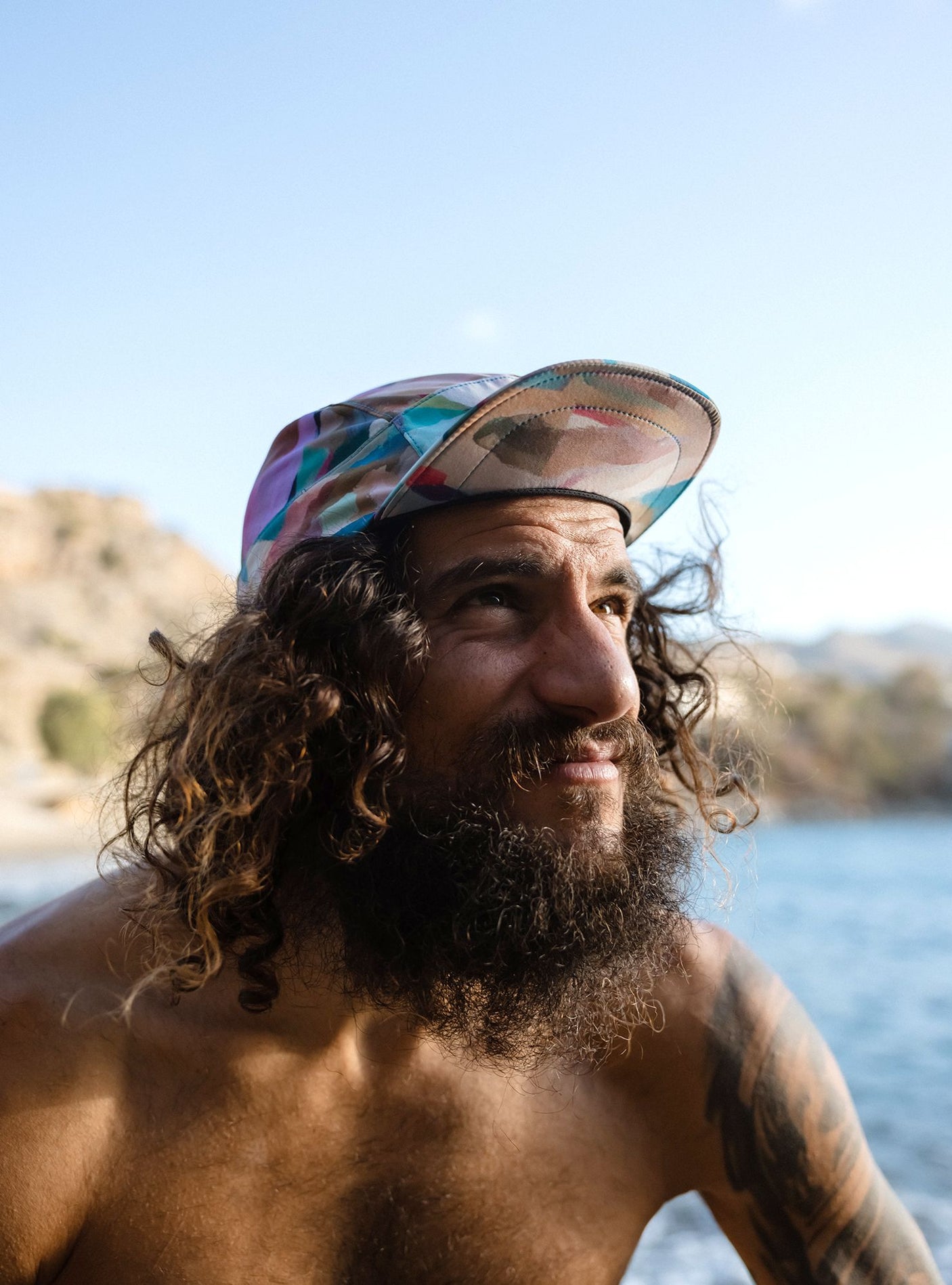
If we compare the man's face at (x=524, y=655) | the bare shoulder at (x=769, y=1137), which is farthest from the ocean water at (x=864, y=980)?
the man's face at (x=524, y=655)

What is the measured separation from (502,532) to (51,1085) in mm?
1067

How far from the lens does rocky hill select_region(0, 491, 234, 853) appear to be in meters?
30.2

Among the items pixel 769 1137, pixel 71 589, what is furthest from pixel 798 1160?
pixel 71 589

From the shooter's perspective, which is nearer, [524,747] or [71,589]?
[524,747]

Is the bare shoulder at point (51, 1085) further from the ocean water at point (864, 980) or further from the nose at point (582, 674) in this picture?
the ocean water at point (864, 980)

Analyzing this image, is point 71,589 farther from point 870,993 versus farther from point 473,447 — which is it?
point 473,447

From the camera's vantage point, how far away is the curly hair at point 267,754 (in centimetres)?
179

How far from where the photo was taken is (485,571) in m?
1.84

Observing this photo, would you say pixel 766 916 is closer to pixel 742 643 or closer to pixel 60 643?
pixel 742 643

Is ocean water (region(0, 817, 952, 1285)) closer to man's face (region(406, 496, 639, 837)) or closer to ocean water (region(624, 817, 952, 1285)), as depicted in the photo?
ocean water (region(624, 817, 952, 1285))

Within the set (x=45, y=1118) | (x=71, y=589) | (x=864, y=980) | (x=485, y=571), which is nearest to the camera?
(x=45, y=1118)

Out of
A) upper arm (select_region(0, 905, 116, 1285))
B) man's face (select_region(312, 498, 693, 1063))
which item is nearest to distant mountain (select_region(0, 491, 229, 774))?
upper arm (select_region(0, 905, 116, 1285))

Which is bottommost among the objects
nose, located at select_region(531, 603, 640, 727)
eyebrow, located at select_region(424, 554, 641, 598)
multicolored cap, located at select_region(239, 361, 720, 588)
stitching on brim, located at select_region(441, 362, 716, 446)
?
nose, located at select_region(531, 603, 640, 727)

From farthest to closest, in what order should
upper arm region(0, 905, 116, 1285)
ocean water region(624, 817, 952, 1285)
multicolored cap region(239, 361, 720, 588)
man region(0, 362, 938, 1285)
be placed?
ocean water region(624, 817, 952, 1285) < multicolored cap region(239, 361, 720, 588) < man region(0, 362, 938, 1285) < upper arm region(0, 905, 116, 1285)
